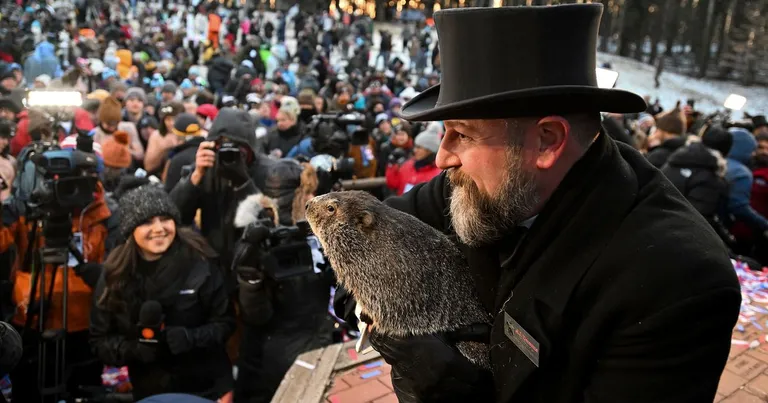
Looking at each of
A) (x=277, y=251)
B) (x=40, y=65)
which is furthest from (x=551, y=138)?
(x=40, y=65)

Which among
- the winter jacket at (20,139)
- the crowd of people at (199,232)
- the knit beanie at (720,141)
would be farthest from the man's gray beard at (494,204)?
the winter jacket at (20,139)

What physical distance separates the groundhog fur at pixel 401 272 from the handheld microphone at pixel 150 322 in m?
1.80

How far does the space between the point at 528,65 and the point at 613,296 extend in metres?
0.68

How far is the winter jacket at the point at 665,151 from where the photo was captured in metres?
6.73

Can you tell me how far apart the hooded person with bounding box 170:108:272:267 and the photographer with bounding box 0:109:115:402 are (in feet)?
2.35

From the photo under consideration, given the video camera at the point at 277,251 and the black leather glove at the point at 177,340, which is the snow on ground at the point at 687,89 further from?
the black leather glove at the point at 177,340

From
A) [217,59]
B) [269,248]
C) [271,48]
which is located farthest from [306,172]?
[271,48]

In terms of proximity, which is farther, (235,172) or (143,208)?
(235,172)

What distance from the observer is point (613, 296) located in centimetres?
150

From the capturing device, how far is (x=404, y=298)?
181cm

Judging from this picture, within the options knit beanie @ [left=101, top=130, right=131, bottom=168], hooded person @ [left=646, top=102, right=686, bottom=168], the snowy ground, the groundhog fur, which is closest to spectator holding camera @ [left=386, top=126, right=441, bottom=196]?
hooded person @ [left=646, top=102, right=686, bottom=168]

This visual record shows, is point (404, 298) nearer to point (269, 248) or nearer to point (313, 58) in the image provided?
point (269, 248)

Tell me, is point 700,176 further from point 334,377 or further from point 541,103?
point 541,103

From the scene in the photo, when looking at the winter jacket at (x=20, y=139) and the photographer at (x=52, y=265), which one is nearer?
the photographer at (x=52, y=265)
